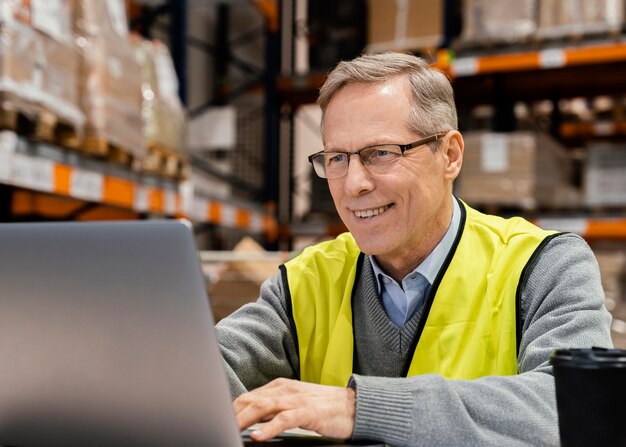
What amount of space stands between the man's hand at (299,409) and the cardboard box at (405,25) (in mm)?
4364

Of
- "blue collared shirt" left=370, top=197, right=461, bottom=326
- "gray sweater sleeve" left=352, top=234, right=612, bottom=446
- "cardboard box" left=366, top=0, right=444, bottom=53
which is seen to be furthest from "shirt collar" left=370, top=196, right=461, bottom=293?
"cardboard box" left=366, top=0, right=444, bottom=53

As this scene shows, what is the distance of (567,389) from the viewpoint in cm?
88

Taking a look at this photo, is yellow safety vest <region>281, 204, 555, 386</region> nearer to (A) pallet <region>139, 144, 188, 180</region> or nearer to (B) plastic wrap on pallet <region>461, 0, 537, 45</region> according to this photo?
(A) pallet <region>139, 144, 188, 180</region>

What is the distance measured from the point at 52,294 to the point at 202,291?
0.21 meters

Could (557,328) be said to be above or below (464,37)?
below

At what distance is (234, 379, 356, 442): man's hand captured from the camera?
1.01 metres

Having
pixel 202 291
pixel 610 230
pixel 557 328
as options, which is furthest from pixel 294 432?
pixel 610 230

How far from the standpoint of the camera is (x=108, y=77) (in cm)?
335

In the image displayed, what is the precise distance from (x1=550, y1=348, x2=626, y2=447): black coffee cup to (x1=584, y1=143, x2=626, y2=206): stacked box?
4093 millimetres

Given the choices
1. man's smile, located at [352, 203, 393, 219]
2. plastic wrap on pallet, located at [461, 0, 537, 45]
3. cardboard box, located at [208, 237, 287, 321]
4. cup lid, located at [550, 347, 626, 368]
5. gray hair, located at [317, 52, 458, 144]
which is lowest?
cardboard box, located at [208, 237, 287, 321]

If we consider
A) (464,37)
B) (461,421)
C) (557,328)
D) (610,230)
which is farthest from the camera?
(464,37)

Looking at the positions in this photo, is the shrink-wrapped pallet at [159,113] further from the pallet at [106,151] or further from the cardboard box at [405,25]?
the cardboard box at [405,25]

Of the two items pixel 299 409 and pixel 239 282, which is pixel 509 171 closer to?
pixel 239 282

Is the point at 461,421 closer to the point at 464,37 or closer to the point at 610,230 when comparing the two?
the point at 610,230
